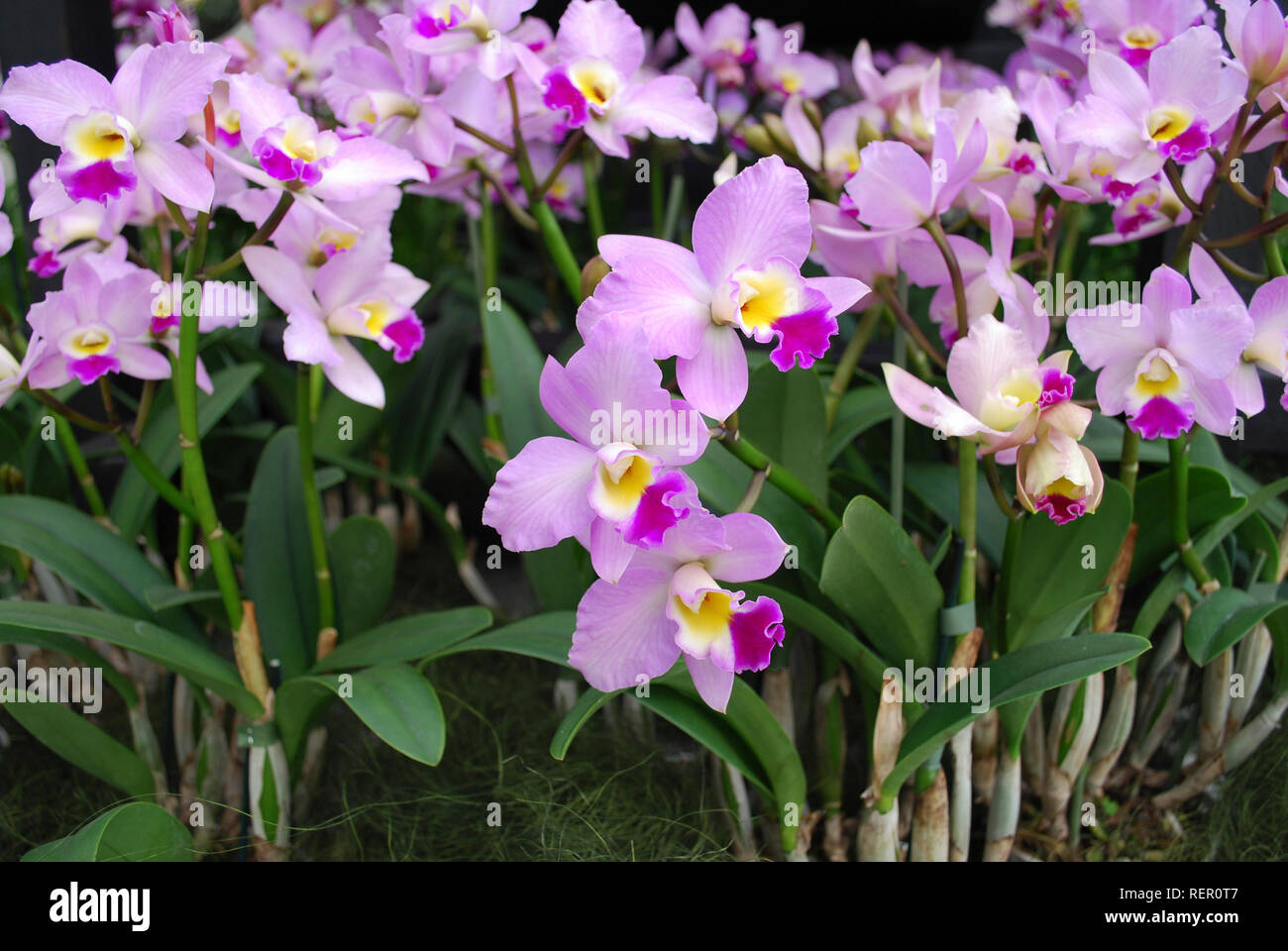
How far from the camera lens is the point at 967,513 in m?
0.90

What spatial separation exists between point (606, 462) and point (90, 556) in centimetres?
70

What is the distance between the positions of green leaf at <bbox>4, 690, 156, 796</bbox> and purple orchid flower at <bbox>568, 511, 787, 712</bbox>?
1.90 ft

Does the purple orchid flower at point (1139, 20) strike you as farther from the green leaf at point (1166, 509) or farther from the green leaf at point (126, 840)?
the green leaf at point (126, 840)

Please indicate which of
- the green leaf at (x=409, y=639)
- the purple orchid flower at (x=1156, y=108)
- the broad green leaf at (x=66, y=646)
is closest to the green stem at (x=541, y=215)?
the green leaf at (x=409, y=639)

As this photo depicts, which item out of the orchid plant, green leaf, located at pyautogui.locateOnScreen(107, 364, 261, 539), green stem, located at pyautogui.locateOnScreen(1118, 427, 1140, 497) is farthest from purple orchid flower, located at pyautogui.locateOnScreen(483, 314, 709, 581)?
green leaf, located at pyautogui.locateOnScreen(107, 364, 261, 539)

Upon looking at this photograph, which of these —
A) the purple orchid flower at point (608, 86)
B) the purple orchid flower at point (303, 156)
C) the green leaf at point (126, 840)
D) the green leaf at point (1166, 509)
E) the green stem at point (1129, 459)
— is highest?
the purple orchid flower at point (608, 86)

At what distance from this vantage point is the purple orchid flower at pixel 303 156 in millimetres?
797

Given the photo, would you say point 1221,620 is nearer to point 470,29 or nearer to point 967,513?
point 967,513

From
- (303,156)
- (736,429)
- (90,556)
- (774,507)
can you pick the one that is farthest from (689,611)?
(90,556)

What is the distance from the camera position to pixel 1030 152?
0.96 meters

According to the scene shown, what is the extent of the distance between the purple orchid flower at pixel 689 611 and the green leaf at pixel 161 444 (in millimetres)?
655
